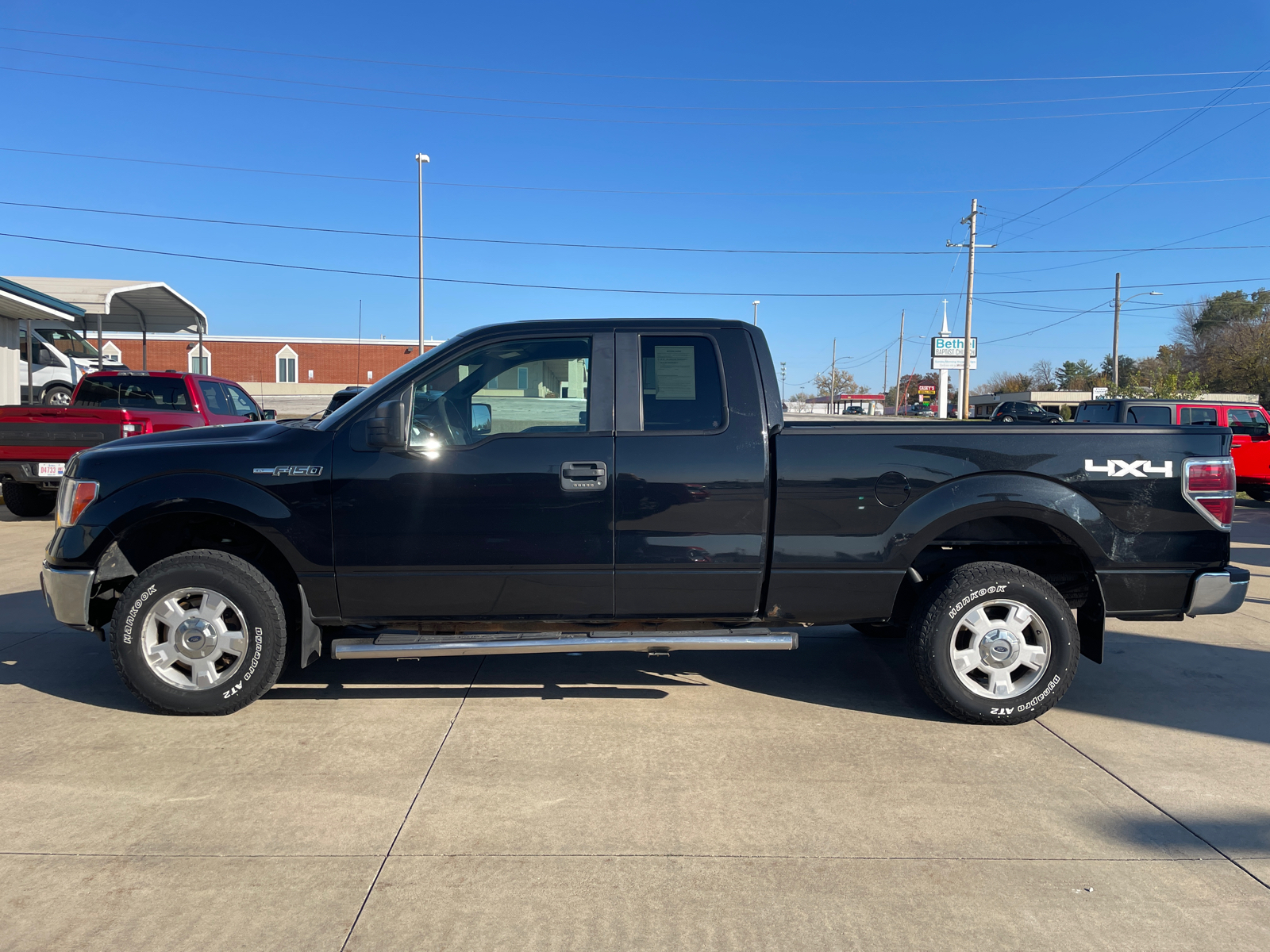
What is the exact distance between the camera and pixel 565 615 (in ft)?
→ 14.4

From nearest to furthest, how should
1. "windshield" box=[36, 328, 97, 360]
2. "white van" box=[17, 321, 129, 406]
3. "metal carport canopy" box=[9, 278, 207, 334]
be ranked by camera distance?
1. "metal carport canopy" box=[9, 278, 207, 334]
2. "white van" box=[17, 321, 129, 406]
3. "windshield" box=[36, 328, 97, 360]

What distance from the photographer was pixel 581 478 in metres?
4.24

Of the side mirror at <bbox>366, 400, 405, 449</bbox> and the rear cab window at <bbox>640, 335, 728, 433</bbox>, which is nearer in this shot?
the side mirror at <bbox>366, 400, 405, 449</bbox>

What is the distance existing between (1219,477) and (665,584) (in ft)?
9.30

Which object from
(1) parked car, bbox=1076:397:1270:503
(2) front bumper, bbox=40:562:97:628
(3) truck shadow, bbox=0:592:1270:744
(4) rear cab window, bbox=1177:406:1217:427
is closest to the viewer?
(2) front bumper, bbox=40:562:97:628

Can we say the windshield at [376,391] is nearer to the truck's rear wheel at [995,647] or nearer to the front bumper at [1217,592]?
the truck's rear wheel at [995,647]

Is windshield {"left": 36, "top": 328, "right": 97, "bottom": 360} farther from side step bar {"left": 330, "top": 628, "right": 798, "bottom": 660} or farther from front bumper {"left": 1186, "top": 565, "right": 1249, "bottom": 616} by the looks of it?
front bumper {"left": 1186, "top": 565, "right": 1249, "bottom": 616}

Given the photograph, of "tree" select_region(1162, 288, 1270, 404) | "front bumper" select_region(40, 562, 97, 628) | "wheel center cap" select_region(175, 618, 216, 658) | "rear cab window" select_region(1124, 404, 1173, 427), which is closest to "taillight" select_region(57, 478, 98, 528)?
"front bumper" select_region(40, 562, 97, 628)

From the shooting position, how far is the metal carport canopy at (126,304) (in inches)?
777

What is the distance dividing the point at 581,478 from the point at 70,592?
2.62 metres

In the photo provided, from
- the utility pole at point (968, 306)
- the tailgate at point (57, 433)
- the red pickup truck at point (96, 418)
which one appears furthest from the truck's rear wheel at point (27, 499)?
the utility pole at point (968, 306)

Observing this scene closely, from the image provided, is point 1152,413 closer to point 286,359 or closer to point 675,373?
point 675,373

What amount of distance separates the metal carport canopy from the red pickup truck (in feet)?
26.6

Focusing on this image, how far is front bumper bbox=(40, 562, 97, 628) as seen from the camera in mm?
4289
